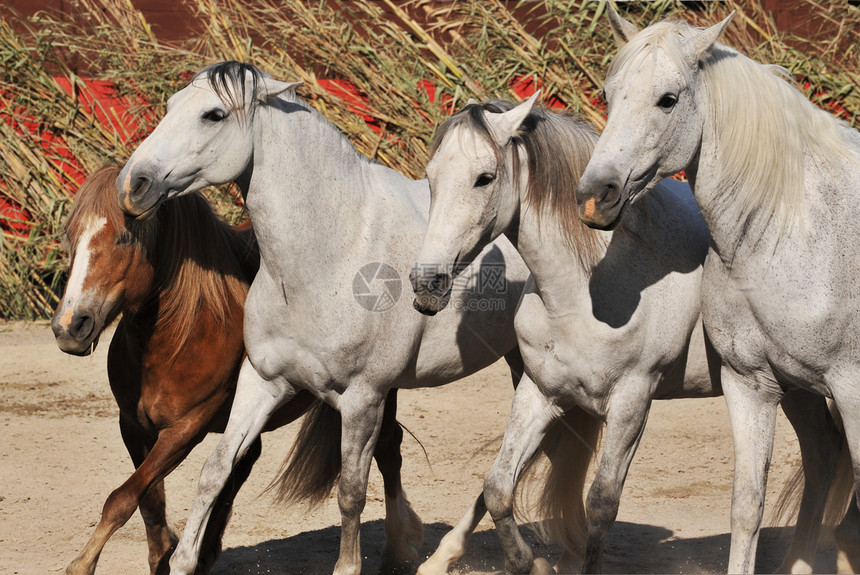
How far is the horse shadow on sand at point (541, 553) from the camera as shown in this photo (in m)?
4.23

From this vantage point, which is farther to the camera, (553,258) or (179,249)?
(179,249)

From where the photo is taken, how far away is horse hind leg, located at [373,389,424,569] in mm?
4316

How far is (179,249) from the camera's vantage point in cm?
378

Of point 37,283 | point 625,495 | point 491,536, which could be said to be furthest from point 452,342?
point 37,283

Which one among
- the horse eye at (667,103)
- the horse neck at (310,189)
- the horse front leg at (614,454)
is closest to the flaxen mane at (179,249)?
the horse neck at (310,189)

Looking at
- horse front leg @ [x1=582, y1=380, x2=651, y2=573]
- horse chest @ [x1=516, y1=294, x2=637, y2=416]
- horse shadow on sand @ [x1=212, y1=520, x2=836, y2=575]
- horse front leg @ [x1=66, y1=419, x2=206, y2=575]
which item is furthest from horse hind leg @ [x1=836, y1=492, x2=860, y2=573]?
horse front leg @ [x1=66, y1=419, x2=206, y2=575]

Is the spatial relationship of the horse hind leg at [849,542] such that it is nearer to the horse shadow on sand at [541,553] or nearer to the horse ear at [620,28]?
the horse shadow on sand at [541,553]

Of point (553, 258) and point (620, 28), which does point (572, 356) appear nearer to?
point (553, 258)

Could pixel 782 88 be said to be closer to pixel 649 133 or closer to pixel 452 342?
pixel 649 133

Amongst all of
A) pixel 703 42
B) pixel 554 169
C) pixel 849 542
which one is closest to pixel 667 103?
pixel 703 42

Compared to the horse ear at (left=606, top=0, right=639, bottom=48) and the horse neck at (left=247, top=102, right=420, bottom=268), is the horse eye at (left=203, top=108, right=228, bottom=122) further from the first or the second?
the horse ear at (left=606, top=0, right=639, bottom=48)

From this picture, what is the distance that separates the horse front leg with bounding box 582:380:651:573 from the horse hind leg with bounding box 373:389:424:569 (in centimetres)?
118

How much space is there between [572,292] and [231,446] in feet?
4.15

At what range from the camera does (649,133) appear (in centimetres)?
281
